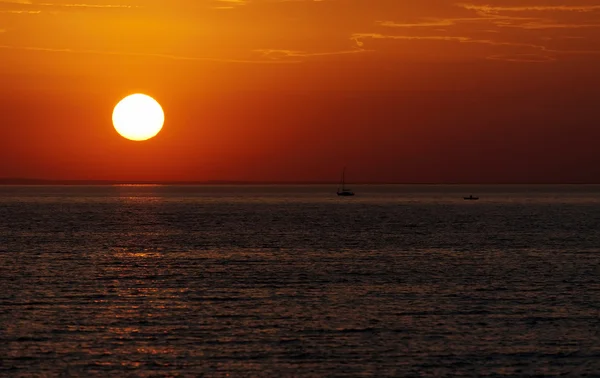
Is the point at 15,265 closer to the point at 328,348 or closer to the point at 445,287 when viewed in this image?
the point at 445,287

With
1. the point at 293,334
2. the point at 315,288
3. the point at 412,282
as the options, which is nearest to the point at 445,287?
the point at 412,282

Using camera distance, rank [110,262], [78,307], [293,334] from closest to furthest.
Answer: [293,334] → [78,307] → [110,262]

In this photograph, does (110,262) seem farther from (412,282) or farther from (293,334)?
(293,334)

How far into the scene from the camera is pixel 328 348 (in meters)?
40.8

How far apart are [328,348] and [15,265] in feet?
154

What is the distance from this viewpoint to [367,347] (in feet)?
135

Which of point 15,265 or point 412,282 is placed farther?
point 15,265

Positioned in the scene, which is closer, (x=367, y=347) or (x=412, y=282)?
(x=367, y=347)

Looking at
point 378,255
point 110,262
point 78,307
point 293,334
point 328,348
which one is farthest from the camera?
point 378,255

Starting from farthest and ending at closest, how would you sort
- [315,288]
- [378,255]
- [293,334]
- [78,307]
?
[378,255] < [315,288] < [78,307] < [293,334]

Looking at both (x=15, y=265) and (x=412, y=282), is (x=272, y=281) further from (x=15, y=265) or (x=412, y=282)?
(x=15, y=265)

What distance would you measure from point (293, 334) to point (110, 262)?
4353 centimetres

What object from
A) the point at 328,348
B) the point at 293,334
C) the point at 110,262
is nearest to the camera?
the point at 328,348

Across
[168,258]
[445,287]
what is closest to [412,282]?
[445,287]
